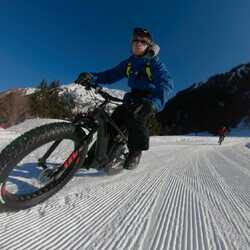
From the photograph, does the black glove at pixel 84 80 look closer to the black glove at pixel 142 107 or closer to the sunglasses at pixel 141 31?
the black glove at pixel 142 107

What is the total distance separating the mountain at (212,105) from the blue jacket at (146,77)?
11470 cm

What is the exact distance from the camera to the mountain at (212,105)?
4919 inches

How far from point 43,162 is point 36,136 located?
0.59 m

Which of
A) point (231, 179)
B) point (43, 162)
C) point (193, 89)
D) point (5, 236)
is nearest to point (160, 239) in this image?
point (5, 236)

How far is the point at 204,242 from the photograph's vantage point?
5.07 feet

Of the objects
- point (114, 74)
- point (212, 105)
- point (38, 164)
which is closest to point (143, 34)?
point (114, 74)

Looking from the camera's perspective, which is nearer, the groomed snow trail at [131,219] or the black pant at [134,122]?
the groomed snow trail at [131,219]

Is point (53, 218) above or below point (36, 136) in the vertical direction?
below

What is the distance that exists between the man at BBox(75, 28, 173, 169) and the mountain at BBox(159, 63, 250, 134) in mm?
114913

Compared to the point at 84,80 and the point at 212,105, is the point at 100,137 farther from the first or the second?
the point at 212,105

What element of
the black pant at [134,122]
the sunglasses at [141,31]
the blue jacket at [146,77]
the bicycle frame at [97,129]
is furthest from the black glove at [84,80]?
the sunglasses at [141,31]

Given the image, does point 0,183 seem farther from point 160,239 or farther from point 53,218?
point 160,239

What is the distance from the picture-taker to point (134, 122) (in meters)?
3.15

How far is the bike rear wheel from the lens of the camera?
5.57ft
